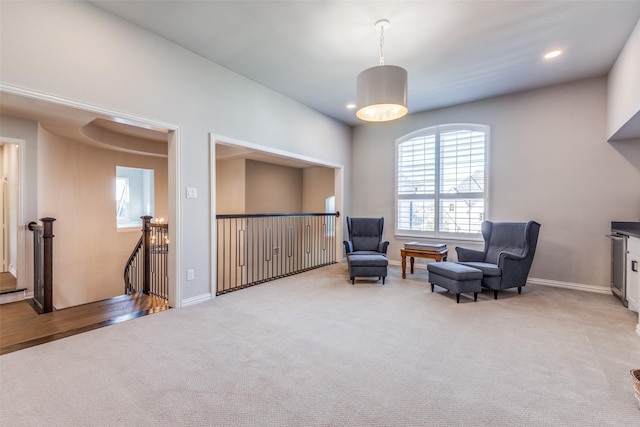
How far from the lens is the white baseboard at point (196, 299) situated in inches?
134

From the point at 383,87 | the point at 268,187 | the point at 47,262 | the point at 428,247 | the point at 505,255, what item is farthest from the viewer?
the point at 268,187

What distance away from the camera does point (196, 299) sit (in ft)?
11.6

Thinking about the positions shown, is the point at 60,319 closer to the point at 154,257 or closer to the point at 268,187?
the point at 154,257

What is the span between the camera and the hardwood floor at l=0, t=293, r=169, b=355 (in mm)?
2534

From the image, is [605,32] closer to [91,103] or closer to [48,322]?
[91,103]

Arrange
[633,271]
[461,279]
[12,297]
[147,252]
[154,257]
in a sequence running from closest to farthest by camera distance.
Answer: [633,271]
[461,279]
[12,297]
[147,252]
[154,257]

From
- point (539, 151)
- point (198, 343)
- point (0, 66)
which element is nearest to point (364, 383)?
point (198, 343)

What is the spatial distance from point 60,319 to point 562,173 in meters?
6.71

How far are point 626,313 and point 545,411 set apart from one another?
2.66 meters

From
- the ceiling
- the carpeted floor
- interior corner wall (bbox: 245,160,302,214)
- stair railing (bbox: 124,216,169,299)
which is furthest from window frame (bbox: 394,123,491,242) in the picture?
stair railing (bbox: 124,216,169,299)

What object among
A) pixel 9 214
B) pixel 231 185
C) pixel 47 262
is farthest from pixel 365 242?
pixel 9 214

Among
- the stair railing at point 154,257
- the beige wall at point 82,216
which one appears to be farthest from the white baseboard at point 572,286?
the beige wall at point 82,216

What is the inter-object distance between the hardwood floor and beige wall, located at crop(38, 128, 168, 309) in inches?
66.2

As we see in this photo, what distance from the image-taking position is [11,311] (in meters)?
3.32
